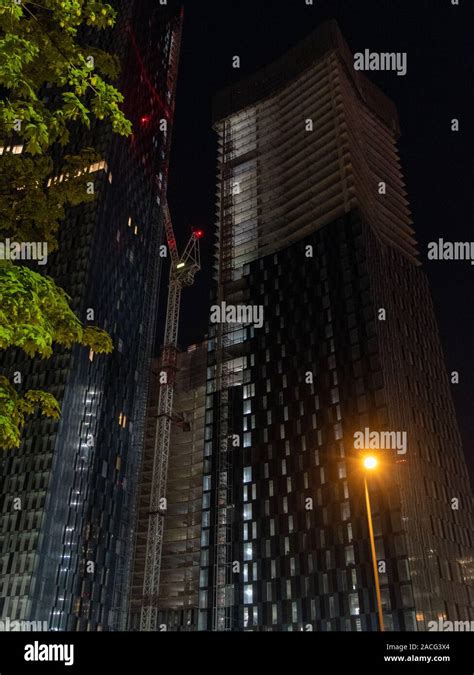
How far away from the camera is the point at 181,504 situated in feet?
304

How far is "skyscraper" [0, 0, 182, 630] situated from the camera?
2726 inches

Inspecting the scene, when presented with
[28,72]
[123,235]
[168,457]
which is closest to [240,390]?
[168,457]

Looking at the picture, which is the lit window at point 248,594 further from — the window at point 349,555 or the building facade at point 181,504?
the building facade at point 181,504

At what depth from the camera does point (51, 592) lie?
67.8 meters

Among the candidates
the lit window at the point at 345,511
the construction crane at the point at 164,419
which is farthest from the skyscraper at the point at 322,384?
the construction crane at the point at 164,419

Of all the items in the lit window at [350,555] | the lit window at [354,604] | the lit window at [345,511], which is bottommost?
the lit window at [354,604]

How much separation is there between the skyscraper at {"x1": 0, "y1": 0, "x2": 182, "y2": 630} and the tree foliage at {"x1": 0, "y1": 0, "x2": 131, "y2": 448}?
46.7 meters

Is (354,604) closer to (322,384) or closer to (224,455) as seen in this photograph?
(322,384)

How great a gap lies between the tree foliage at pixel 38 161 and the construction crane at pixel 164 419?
75.8m

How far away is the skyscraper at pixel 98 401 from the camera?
227 ft

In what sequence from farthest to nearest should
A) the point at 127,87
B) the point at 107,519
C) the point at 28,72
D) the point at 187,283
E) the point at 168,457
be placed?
1. the point at 187,283
2. the point at 127,87
3. the point at 168,457
4. the point at 107,519
5. the point at 28,72

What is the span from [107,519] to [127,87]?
69.2m

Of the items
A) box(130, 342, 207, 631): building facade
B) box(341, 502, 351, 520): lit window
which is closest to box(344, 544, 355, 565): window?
box(341, 502, 351, 520): lit window
